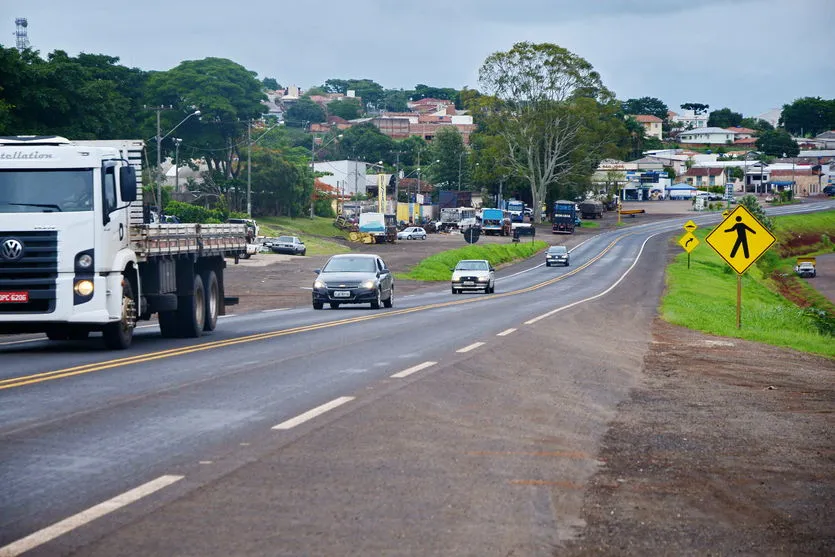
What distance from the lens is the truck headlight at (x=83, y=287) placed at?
17359mm

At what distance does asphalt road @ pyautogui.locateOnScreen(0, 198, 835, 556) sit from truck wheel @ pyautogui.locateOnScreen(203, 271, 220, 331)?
1.41 feet

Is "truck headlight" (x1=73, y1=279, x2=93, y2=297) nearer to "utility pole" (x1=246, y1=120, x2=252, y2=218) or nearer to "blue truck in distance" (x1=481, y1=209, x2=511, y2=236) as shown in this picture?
"utility pole" (x1=246, y1=120, x2=252, y2=218)

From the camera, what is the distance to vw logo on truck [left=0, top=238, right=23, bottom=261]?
17062mm

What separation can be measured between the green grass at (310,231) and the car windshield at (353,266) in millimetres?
45890

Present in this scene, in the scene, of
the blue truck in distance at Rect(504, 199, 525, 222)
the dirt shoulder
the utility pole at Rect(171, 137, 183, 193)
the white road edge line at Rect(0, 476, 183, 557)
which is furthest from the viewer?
the blue truck in distance at Rect(504, 199, 525, 222)

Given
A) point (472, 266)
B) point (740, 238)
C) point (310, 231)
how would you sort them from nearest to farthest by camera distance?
1. point (740, 238)
2. point (472, 266)
3. point (310, 231)

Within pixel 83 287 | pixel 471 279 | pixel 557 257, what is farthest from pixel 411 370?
pixel 557 257

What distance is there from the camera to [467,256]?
270 ft

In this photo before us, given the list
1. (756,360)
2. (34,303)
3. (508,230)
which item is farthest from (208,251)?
(508,230)

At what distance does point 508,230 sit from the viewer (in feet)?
384

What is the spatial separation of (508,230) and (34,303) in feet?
331

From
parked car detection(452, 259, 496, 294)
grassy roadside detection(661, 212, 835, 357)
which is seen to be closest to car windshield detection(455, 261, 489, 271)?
parked car detection(452, 259, 496, 294)

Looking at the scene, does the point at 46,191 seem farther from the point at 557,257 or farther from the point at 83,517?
the point at 557,257

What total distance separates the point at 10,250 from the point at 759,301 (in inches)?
1892
